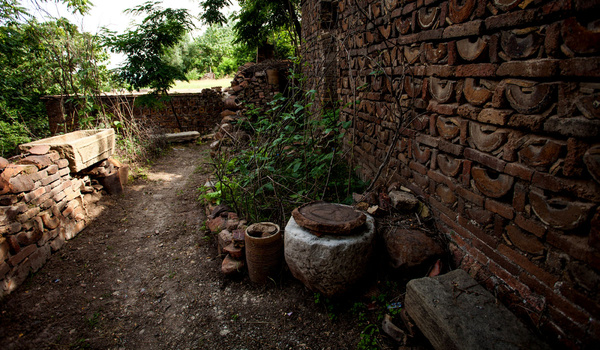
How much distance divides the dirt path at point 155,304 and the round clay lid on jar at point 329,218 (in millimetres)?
706

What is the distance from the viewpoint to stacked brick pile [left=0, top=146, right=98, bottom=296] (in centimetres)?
287

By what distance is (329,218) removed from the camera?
2375 mm

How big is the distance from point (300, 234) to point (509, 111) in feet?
5.32

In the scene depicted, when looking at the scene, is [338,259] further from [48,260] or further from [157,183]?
[157,183]

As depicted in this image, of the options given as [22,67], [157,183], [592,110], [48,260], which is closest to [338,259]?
[592,110]

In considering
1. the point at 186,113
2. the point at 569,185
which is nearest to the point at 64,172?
the point at 569,185

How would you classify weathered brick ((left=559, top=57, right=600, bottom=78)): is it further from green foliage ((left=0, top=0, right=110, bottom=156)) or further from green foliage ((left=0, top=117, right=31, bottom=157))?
green foliage ((left=0, top=117, right=31, bottom=157))

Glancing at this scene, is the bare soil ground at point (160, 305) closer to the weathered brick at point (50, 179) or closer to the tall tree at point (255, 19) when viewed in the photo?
the weathered brick at point (50, 179)

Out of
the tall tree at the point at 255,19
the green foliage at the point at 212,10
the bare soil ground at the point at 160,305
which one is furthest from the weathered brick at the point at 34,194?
the green foliage at the point at 212,10

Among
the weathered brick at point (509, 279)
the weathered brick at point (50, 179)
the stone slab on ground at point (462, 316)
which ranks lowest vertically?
the stone slab on ground at point (462, 316)

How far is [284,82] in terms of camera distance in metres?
8.30

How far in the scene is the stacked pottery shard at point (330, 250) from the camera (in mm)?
2168

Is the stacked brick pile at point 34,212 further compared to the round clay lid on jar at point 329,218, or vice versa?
the stacked brick pile at point 34,212

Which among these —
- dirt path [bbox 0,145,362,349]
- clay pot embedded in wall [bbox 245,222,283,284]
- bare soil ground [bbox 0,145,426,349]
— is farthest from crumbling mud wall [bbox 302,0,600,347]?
clay pot embedded in wall [bbox 245,222,283,284]
